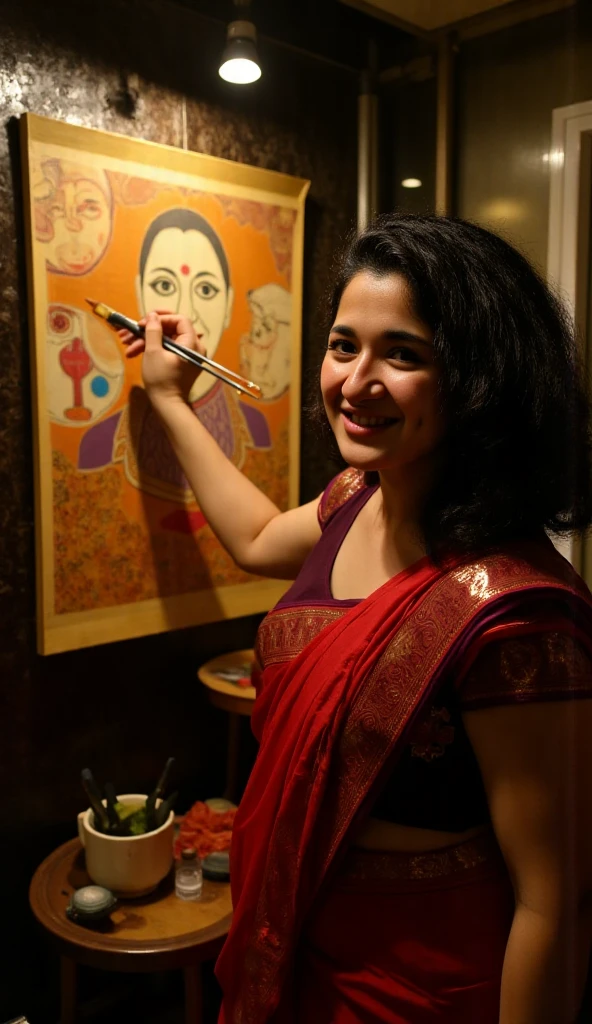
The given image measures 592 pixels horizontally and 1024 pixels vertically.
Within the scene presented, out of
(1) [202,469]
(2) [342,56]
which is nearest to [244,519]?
(1) [202,469]

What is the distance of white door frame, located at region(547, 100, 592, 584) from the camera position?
4.69ft

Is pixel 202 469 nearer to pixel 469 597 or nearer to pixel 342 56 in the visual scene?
pixel 469 597

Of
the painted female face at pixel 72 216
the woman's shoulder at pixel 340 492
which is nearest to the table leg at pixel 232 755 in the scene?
the woman's shoulder at pixel 340 492

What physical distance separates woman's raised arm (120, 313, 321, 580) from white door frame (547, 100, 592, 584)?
0.48 metres

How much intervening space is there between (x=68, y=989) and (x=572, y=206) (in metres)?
1.46

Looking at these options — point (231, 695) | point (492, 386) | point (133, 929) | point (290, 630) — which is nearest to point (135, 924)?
point (133, 929)

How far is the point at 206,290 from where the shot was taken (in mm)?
1558

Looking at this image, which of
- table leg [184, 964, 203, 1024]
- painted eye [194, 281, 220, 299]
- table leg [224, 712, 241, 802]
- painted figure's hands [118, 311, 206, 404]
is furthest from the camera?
table leg [224, 712, 241, 802]

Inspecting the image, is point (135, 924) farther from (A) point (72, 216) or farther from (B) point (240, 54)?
(B) point (240, 54)

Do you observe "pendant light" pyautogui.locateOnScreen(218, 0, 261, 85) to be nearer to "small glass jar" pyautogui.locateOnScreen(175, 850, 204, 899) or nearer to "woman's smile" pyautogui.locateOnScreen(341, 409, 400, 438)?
"woman's smile" pyautogui.locateOnScreen(341, 409, 400, 438)

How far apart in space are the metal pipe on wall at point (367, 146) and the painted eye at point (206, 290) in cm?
34

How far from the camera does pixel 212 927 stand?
4.33 feet

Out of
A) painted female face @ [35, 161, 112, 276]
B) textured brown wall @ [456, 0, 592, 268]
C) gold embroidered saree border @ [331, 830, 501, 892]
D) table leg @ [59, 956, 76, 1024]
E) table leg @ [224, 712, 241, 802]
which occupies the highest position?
textured brown wall @ [456, 0, 592, 268]

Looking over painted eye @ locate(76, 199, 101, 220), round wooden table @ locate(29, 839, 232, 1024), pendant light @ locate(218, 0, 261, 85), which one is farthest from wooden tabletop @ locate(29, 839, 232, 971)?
pendant light @ locate(218, 0, 261, 85)
